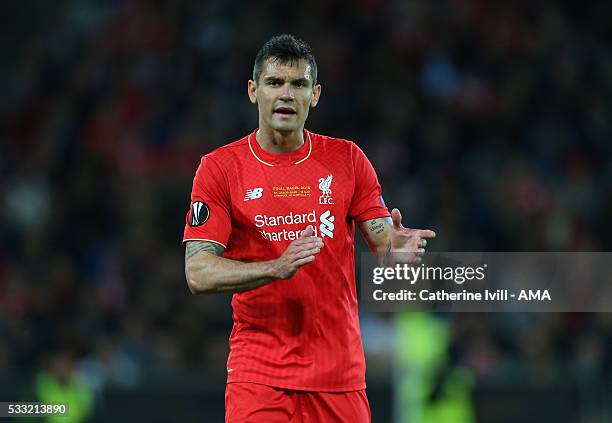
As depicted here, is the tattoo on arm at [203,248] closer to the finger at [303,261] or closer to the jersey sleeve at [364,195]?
the finger at [303,261]

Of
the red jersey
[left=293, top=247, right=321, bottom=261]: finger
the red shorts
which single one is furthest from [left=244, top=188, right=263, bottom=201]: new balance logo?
the red shorts

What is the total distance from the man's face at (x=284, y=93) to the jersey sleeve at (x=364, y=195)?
0.33 meters

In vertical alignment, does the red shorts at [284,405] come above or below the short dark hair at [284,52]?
below

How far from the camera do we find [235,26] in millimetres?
13273

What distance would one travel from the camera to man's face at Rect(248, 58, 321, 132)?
5.15 m

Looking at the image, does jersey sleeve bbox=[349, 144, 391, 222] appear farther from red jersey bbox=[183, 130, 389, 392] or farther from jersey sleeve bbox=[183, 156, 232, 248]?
jersey sleeve bbox=[183, 156, 232, 248]

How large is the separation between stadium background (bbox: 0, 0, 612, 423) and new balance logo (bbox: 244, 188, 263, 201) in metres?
4.50

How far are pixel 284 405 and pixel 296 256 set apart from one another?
2.44ft

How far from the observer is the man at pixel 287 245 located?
4.99 metres

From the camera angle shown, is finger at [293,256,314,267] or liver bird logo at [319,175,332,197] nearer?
finger at [293,256,314,267]

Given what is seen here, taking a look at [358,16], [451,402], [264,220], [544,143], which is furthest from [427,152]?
[264,220]

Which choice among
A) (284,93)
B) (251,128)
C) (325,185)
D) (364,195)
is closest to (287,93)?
(284,93)

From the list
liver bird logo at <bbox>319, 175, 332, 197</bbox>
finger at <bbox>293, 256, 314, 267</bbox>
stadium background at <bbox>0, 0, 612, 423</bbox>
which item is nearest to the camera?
finger at <bbox>293, 256, 314, 267</bbox>

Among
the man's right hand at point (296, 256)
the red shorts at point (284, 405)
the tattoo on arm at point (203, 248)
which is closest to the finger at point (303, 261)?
the man's right hand at point (296, 256)
